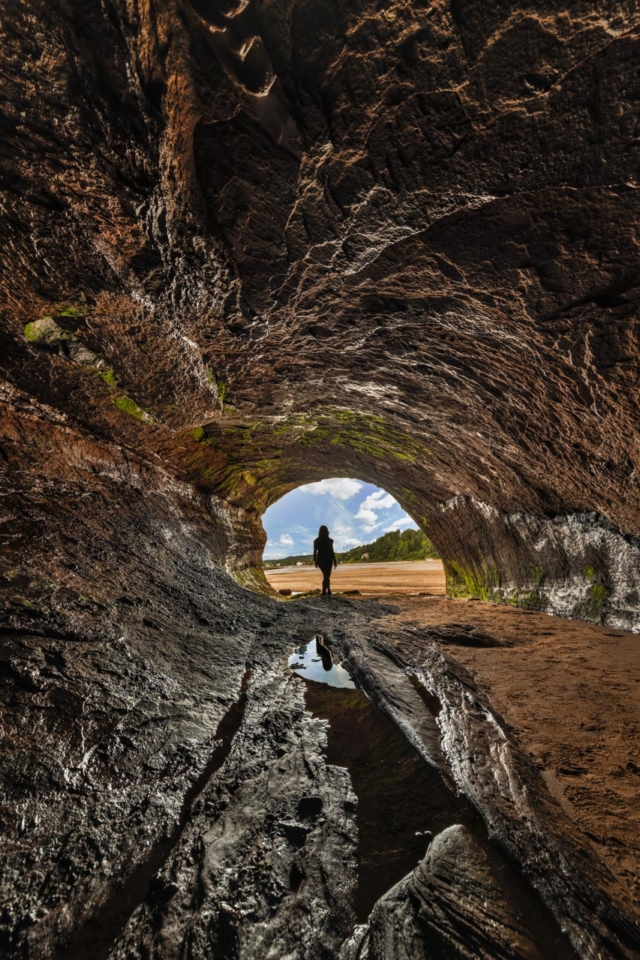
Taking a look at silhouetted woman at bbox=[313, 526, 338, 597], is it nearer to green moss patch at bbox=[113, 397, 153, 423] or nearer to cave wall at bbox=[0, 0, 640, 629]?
cave wall at bbox=[0, 0, 640, 629]

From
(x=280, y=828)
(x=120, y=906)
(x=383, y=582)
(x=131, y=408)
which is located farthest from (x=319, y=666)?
(x=383, y=582)

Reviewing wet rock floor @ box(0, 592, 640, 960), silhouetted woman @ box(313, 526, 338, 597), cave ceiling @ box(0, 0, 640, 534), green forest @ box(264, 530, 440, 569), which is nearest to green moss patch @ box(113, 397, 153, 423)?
cave ceiling @ box(0, 0, 640, 534)

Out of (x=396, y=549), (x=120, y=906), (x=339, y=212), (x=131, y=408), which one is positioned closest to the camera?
(x=120, y=906)

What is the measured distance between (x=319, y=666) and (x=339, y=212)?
12.7 feet

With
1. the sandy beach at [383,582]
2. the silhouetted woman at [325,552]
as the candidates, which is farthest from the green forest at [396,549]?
the silhouetted woman at [325,552]

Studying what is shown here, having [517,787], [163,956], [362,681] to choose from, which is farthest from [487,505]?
[163,956]

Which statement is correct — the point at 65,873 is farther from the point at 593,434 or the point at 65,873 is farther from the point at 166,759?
the point at 593,434

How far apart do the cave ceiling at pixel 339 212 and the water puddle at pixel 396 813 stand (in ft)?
9.46

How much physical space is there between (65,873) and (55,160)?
10.6ft

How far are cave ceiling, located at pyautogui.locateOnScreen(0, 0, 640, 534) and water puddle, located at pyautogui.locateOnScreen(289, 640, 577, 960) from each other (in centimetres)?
288

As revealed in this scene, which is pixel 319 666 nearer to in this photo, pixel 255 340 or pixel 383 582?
pixel 255 340

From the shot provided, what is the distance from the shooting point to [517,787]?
66.3 inches

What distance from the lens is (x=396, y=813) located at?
5.40ft

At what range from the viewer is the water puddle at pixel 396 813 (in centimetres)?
121
